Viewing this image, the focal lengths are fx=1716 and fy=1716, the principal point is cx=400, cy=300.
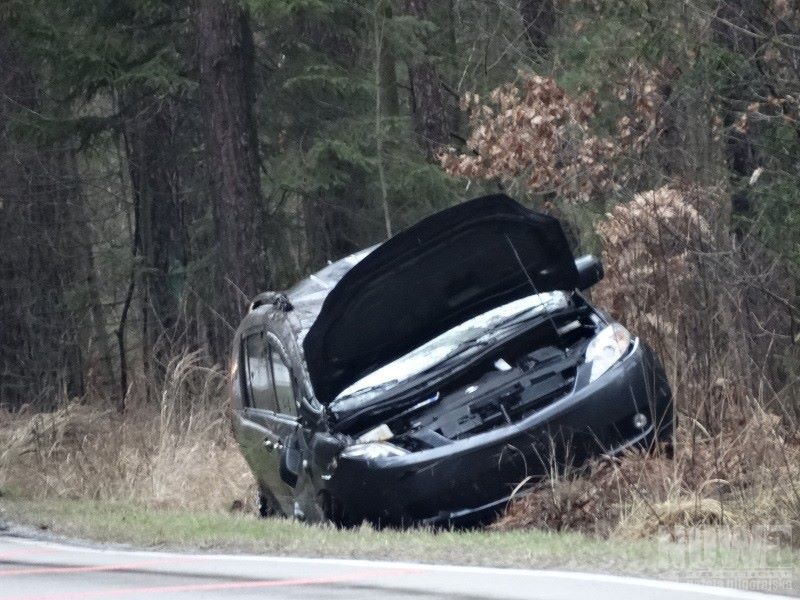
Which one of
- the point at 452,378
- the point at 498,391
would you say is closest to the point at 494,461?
the point at 498,391

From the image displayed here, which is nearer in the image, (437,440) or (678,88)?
(437,440)

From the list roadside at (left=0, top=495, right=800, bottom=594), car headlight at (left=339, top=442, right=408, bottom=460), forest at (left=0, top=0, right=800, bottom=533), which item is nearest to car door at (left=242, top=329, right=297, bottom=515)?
roadside at (left=0, top=495, right=800, bottom=594)

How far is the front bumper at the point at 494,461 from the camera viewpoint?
10953 mm

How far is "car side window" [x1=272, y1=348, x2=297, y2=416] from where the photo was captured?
12.4m

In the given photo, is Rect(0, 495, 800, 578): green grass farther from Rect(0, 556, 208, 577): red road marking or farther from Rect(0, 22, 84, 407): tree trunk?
Rect(0, 22, 84, 407): tree trunk

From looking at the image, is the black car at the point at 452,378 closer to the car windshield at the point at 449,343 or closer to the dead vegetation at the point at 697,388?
the car windshield at the point at 449,343

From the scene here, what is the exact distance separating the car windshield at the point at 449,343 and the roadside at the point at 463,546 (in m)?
1.07

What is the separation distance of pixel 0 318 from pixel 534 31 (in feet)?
31.7

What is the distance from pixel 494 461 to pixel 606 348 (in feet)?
4.24

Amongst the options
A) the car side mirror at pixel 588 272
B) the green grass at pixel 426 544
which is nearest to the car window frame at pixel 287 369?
the green grass at pixel 426 544

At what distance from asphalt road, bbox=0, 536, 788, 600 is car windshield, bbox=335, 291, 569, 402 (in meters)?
2.10

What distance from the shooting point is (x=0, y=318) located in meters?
27.5

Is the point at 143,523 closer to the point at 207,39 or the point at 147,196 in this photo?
the point at 207,39

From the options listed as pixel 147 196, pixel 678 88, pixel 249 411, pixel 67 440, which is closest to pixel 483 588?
pixel 249 411
